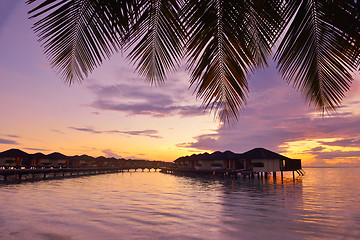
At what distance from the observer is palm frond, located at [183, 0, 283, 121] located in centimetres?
259

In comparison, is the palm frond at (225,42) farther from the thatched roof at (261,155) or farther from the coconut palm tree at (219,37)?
the thatched roof at (261,155)

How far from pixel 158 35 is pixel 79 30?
0.85 meters

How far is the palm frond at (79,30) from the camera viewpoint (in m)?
2.55

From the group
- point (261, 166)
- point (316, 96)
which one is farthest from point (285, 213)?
point (261, 166)

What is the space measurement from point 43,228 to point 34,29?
1127cm

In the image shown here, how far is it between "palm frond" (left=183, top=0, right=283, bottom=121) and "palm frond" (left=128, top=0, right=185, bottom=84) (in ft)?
0.75

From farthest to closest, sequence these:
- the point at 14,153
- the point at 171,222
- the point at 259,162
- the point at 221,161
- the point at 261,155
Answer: the point at 221,161 < the point at 14,153 < the point at 259,162 < the point at 261,155 < the point at 171,222

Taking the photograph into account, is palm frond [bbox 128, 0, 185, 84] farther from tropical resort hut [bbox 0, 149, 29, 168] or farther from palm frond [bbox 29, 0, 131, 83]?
tropical resort hut [bbox 0, 149, 29, 168]

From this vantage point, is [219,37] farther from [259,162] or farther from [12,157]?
[12,157]

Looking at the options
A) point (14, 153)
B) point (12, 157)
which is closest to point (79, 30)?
point (14, 153)

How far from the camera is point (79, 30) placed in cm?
281

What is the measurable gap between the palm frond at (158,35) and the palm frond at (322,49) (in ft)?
3.62

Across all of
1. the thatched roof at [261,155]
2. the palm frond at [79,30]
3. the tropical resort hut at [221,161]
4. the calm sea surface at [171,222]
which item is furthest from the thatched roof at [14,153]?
the palm frond at [79,30]

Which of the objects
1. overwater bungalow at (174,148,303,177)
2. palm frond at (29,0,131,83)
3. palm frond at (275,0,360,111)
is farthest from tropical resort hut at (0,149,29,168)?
palm frond at (275,0,360,111)
